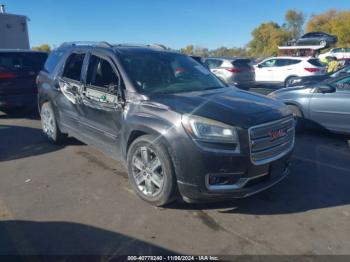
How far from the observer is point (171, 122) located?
12.1ft

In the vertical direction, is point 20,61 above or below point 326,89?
above

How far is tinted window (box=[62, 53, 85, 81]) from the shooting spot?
533cm

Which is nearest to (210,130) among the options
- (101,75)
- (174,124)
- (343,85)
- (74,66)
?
(174,124)

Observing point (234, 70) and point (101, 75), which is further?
point (234, 70)

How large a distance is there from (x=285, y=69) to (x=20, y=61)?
12743mm

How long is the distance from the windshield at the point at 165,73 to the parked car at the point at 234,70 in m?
11.3

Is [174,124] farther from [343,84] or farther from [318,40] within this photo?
[318,40]

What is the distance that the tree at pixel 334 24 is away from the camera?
54.1 metres

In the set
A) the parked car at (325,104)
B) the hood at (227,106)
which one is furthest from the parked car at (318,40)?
the hood at (227,106)

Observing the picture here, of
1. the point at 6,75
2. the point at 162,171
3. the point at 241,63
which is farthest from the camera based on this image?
the point at 241,63

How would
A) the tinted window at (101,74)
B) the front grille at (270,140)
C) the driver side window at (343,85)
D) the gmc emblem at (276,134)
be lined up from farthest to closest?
the driver side window at (343,85) → the tinted window at (101,74) → the gmc emblem at (276,134) → the front grille at (270,140)

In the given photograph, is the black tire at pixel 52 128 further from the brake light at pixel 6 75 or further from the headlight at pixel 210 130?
the headlight at pixel 210 130

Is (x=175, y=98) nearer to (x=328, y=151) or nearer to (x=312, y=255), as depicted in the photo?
(x=312, y=255)

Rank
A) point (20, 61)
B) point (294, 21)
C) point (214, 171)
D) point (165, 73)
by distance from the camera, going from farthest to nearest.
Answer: point (294, 21)
point (20, 61)
point (165, 73)
point (214, 171)
